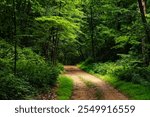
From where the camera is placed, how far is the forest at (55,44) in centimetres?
1880

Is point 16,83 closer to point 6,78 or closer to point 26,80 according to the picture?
point 6,78

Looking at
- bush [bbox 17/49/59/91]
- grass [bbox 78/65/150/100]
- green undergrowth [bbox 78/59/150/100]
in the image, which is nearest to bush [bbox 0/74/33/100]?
bush [bbox 17/49/59/91]

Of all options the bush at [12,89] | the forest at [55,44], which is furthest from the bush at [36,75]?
the bush at [12,89]

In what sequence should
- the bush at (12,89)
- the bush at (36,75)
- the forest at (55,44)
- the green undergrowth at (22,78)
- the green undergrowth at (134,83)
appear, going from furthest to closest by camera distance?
1. the bush at (36,75)
2. the forest at (55,44)
3. the green undergrowth at (134,83)
4. the green undergrowth at (22,78)
5. the bush at (12,89)

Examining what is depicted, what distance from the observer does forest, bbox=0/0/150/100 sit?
18.8 metres

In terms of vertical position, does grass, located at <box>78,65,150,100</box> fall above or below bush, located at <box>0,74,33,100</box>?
below

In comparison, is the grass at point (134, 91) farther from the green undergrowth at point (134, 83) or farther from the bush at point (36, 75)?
the bush at point (36, 75)

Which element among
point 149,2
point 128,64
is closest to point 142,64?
point 128,64

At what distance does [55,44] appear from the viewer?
33.0 meters

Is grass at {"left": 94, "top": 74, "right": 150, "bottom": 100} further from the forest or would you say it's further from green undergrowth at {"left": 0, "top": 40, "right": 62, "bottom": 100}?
green undergrowth at {"left": 0, "top": 40, "right": 62, "bottom": 100}

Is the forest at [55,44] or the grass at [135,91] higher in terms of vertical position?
the forest at [55,44]

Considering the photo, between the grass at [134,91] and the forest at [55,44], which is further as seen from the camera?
the forest at [55,44]

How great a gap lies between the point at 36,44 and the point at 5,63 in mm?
15281

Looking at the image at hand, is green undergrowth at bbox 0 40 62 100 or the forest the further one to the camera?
the forest
